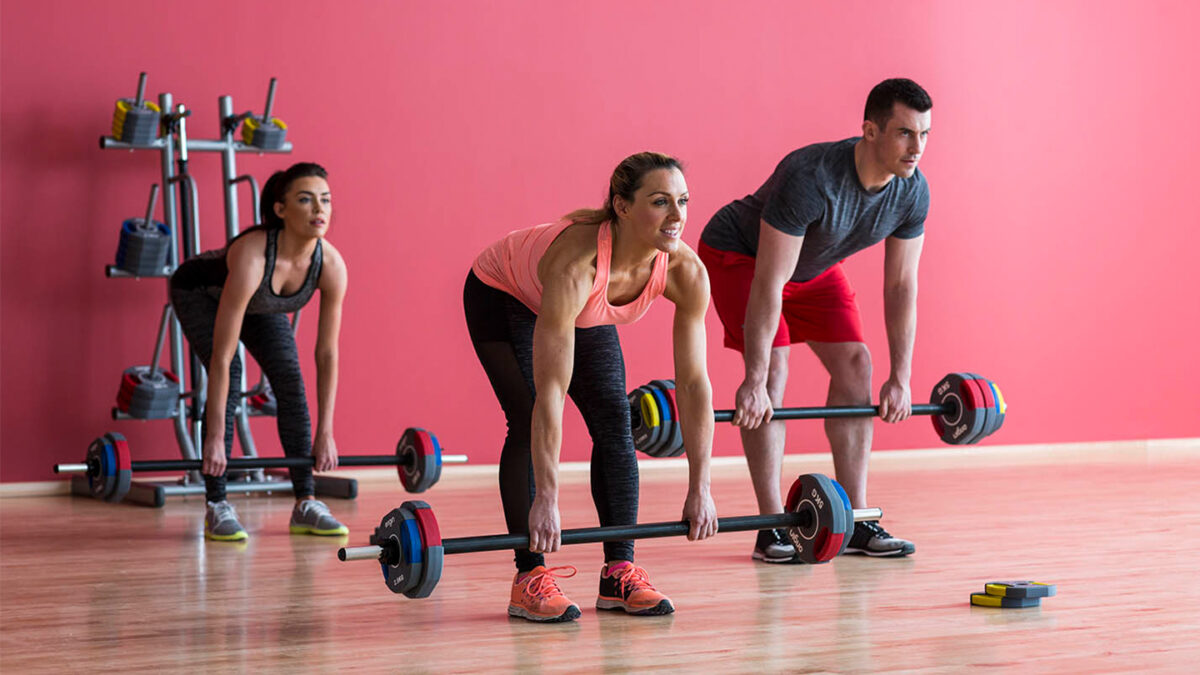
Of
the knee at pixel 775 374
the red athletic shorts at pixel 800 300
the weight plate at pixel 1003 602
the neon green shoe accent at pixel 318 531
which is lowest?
the neon green shoe accent at pixel 318 531

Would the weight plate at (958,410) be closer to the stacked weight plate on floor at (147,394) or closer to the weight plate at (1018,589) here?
the weight plate at (1018,589)

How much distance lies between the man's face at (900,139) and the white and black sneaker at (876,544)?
73 centimetres

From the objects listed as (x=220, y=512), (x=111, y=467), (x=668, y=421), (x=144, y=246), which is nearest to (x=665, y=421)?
(x=668, y=421)

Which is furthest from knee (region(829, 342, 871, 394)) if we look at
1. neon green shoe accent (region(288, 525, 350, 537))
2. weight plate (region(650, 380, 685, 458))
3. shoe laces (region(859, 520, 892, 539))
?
neon green shoe accent (region(288, 525, 350, 537))

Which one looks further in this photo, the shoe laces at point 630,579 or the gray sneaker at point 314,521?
the gray sneaker at point 314,521

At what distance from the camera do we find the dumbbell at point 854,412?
2.56 meters

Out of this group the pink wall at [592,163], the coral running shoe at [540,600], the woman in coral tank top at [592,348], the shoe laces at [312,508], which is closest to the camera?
the woman in coral tank top at [592,348]

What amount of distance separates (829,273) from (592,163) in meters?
2.21

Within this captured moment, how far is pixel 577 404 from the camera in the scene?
2.09 metres

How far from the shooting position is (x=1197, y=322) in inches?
225

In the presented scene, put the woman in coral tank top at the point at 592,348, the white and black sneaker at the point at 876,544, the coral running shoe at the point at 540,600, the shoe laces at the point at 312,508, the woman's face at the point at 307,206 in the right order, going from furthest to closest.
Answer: the shoe laces at the point at 312,508
the woman's face at the point at 307,206
the white and black sneaker at the point at 876,544
the coral running shoe at the point at 540,600
the woman in coral tank top at the point at 592,348

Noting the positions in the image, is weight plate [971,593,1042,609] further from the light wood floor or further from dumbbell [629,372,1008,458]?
dumbbell [629,372,1008,458]

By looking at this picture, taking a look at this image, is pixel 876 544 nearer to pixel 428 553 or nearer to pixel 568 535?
pixel 568 535

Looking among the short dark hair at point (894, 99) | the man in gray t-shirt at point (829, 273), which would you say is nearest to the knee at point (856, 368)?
the man in gray t-shirt at point (829, 273)
